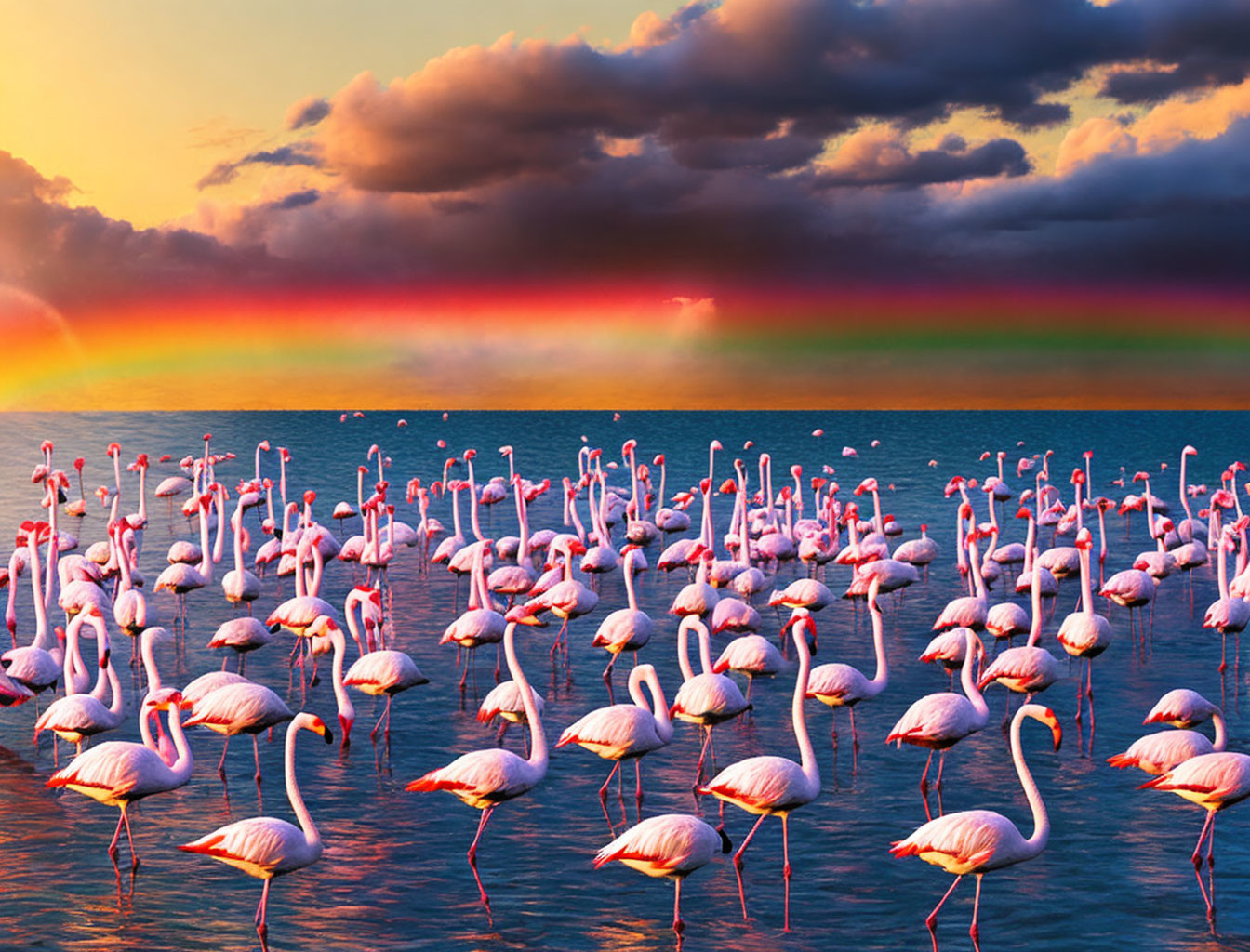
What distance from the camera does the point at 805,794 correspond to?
11977 millimetres

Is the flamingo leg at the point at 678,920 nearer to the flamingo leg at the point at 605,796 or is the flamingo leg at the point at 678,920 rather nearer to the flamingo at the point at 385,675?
the flamingo leg at the point at 605,796

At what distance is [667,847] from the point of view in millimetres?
10633

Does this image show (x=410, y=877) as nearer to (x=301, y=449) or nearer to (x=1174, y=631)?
(x=1174, y=631)

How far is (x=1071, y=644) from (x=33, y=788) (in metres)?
13.3

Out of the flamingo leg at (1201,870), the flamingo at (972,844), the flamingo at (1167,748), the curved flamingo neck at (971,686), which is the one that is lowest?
the flamingo leg at (1201,870)

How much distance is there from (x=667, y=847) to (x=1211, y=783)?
4935 mm

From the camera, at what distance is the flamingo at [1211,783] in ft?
38.5

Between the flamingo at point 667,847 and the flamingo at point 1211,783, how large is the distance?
3984 millimetres

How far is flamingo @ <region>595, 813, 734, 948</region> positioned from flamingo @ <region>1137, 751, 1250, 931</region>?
3.98 m

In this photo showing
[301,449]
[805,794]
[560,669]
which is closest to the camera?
[805,794]

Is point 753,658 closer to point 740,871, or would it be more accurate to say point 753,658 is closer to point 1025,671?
point 1025,671

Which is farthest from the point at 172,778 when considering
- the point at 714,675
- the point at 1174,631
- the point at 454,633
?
the point at 1174,631

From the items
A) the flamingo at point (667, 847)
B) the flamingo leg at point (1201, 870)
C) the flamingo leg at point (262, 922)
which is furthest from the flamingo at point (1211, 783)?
the flamingo leg at point (262, 922)

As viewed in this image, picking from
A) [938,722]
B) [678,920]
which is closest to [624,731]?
[678,920]
